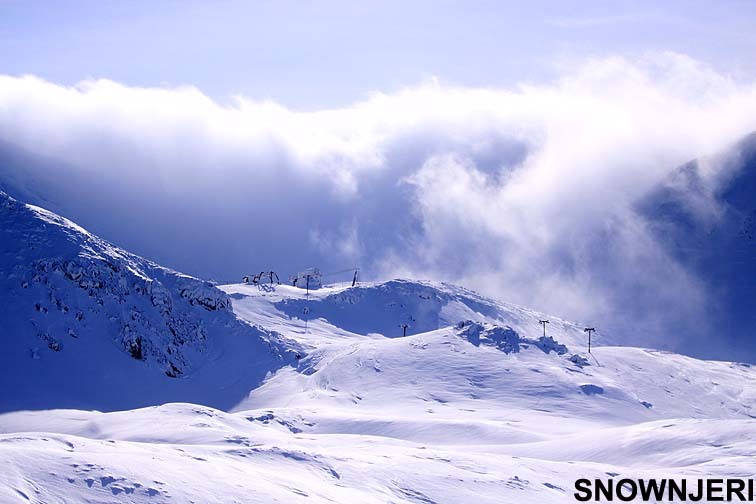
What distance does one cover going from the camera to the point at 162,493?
118 feet

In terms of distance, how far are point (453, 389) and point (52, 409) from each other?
4117 cm

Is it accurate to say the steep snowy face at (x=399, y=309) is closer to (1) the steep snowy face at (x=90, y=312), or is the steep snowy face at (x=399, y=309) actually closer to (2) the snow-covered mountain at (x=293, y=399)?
(2) the snow-covered mountain at (x=293, y=399)

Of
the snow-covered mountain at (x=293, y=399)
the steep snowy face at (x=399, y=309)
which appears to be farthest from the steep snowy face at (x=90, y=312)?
the steep snowy face at (x=399, y=309)

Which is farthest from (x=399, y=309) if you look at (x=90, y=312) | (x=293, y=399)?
(x=90, y=312)

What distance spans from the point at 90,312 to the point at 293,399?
2401 cm

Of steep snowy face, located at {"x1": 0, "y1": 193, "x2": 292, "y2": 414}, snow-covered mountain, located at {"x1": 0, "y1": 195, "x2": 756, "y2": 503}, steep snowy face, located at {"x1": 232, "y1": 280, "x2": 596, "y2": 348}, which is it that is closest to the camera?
snow-covered mountain, located at {"x1": 0, "y1": 195, "x2": 756, "y2": 503}

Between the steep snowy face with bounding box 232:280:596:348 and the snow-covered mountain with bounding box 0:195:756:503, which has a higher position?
the steep snowy face with bounding box 232:280:596:348

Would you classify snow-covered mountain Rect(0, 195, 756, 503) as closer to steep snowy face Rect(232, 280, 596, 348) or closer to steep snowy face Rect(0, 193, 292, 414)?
steep snowy face Rect(0, 193, 292, 414)

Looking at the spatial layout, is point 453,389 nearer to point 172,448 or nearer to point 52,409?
point 52,409

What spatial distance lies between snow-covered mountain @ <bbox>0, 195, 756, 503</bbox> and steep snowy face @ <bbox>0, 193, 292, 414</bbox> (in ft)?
0.63

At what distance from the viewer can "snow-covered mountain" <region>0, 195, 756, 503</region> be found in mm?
42875

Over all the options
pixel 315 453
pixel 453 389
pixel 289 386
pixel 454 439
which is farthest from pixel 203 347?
pixel 315 453

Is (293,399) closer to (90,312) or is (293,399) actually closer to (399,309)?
(90,312)

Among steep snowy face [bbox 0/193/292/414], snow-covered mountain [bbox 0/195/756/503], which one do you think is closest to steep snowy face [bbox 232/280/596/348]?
snow-covered mountain [bbox 0/195/756/503]
